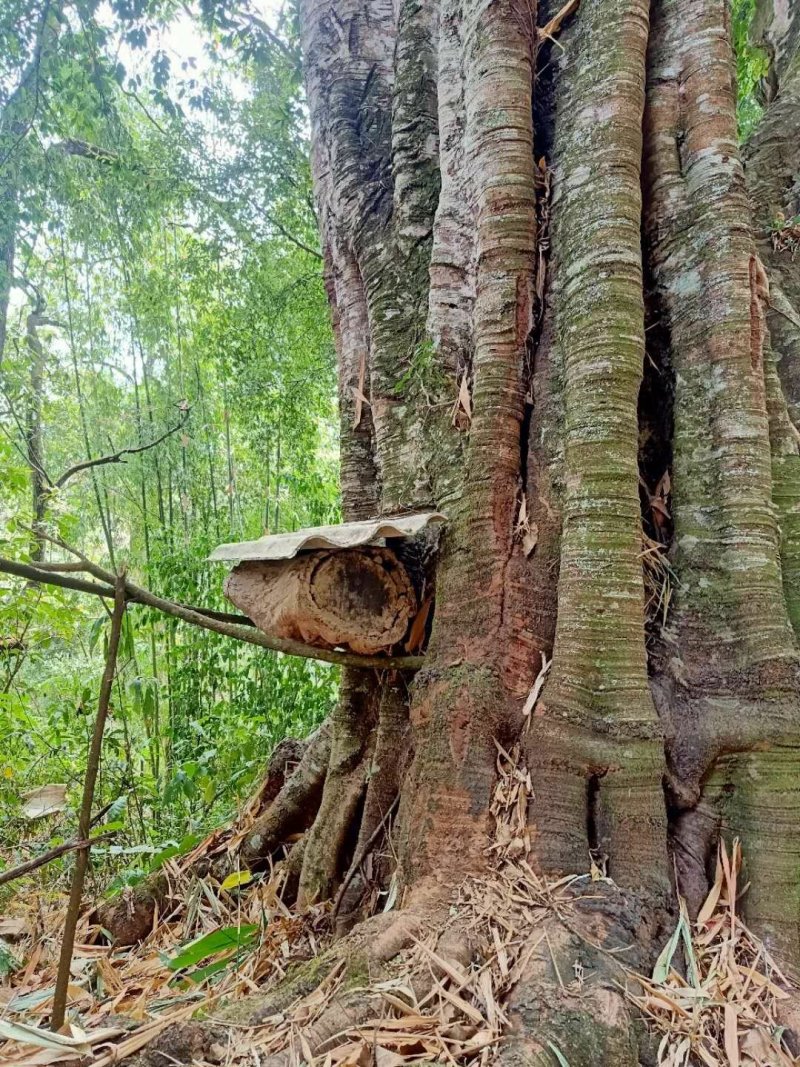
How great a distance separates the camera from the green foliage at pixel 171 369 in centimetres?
326

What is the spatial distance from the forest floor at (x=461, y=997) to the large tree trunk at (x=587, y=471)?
0.05 metres

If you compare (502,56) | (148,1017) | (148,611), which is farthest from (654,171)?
(148,611)

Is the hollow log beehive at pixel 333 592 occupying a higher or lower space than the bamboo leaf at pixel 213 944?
higher

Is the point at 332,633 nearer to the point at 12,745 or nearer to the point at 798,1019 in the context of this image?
the point at 798,1019

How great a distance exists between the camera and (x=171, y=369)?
4.89 meters

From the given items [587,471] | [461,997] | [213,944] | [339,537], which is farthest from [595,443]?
[213,944]

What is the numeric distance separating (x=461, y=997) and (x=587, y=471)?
101 centimetres

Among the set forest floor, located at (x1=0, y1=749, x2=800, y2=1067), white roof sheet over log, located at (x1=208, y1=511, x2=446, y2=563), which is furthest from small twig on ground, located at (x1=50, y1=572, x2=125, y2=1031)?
white roof sheet over log, located at (x1=208, y1=511, x2=446, y2=563)

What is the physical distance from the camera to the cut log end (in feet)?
5.19

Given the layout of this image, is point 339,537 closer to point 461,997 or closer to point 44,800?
point 461,997

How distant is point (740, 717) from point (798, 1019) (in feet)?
1.65

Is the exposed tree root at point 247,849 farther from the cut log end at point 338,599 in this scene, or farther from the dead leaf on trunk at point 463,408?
the dead leaf on trunk at point 463,408

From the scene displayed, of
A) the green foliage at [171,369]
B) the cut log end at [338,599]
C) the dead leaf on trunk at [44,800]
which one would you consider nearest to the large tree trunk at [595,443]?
the cut log end at [338,599]

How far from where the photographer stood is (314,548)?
1.56m
